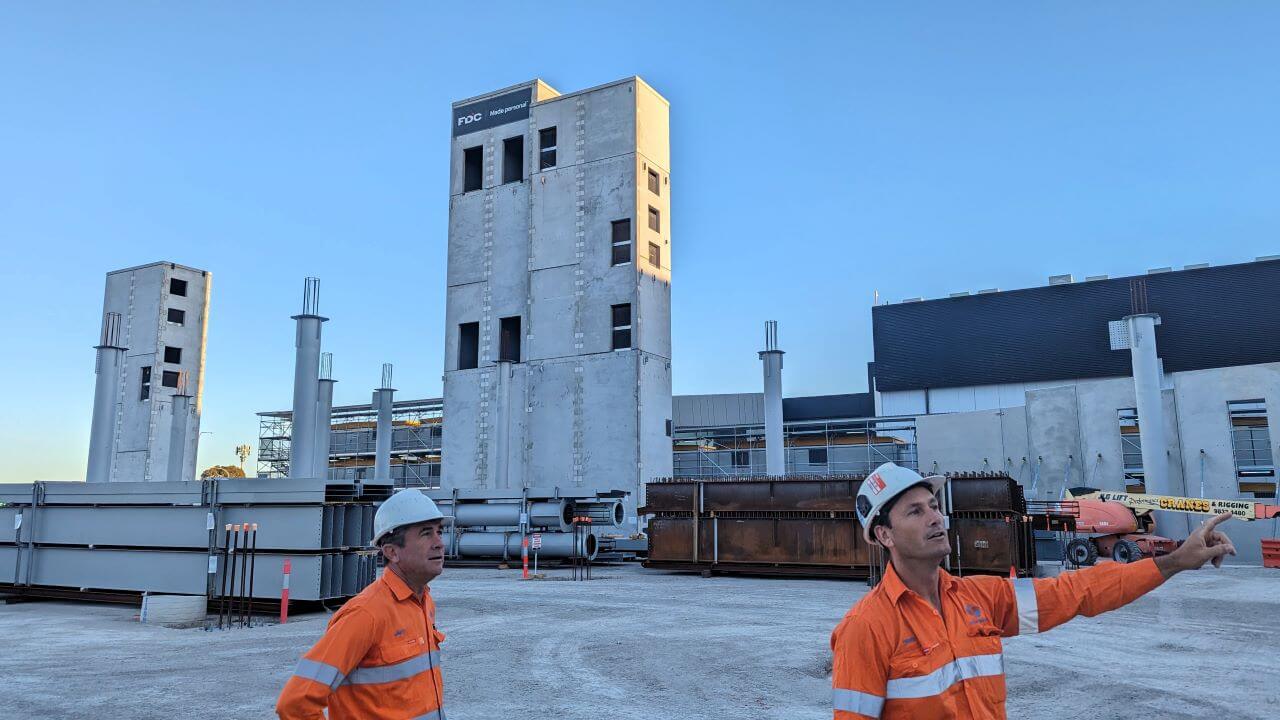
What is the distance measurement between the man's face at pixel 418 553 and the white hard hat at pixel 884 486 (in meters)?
1.78

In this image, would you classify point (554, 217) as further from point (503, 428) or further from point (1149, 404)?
point (1149, 404)

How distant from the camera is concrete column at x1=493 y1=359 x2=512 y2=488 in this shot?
110 feet

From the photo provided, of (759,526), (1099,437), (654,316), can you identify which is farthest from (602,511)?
(1099,437)

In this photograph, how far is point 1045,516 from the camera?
25.2 meters

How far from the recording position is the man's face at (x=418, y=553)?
12.2 ft

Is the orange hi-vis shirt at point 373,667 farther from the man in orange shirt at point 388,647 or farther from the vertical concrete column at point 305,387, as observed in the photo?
the vertical concrete column at point 305,387

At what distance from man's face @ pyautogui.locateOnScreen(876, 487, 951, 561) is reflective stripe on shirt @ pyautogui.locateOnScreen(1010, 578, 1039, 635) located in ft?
1.37

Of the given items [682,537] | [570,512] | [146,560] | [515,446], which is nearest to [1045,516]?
[682,537]

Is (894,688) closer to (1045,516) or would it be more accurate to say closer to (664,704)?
(664,704)

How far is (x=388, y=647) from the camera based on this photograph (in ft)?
11.1

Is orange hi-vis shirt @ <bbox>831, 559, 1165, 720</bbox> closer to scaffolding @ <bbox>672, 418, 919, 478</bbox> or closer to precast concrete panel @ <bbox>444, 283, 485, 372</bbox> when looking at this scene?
precast concrete panel @ <bbox>444, 283, 485, 372</bbox>

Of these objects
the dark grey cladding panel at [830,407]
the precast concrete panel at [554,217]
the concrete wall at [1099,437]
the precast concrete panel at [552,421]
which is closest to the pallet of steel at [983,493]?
the concrete wall at [1099,437]

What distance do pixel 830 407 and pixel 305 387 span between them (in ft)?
136

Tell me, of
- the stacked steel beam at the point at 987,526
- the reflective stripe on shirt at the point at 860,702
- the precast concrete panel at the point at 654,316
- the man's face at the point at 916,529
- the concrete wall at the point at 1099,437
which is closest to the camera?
the reflective stripe on shirt at the point at 860,702
